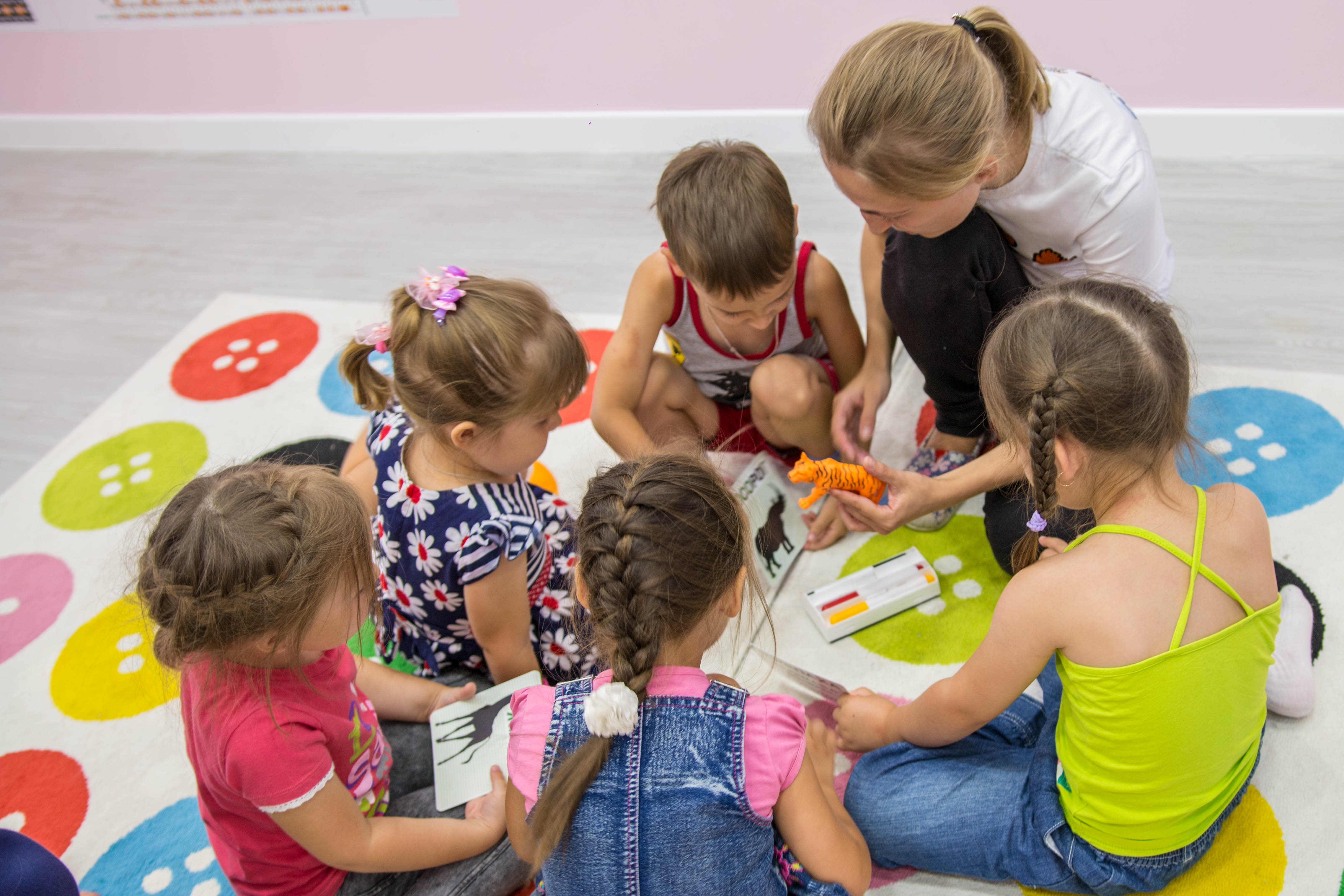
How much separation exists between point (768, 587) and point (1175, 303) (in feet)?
3.12

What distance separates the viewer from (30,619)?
1432mm

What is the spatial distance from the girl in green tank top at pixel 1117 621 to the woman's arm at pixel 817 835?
0.15 meters

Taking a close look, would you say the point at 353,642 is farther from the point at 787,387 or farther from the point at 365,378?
the point at 787,387

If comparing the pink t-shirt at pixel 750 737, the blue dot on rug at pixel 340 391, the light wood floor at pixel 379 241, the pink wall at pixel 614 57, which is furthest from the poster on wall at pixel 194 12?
the pink t-shirt at pixel 750 737

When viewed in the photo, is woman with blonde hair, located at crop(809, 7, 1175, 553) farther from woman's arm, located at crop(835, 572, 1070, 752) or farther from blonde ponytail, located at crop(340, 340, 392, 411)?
blonde ponytail, located at crop(340, 340, 392, 411)

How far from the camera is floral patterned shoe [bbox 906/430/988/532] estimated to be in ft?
4.36

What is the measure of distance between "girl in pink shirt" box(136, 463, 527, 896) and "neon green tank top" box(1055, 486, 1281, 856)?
0.60 metres

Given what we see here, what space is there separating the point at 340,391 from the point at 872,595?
1.10 metres

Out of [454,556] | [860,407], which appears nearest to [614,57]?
[860,407]

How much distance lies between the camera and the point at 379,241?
2332mm

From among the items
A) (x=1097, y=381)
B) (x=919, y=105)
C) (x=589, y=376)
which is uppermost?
(x=919, y=105)

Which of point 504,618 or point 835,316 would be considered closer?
point 504,618

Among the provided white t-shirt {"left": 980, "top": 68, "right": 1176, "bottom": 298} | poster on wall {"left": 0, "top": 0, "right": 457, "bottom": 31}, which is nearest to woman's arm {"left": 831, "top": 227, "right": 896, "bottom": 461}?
white t-shirt {"left": 980, "top": 68, "right": 1176, "bottom": 298}

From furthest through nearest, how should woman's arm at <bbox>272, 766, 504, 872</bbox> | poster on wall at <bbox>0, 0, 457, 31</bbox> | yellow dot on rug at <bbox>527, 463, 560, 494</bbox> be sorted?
poster on wall at <bbox>0, 0, 457, 31</bbox>, yellow dot on rug at <bbox>527, 463, 560, 494</bbox>, woman's arm at <bbox>272, 766, 504, 872</bbox>
